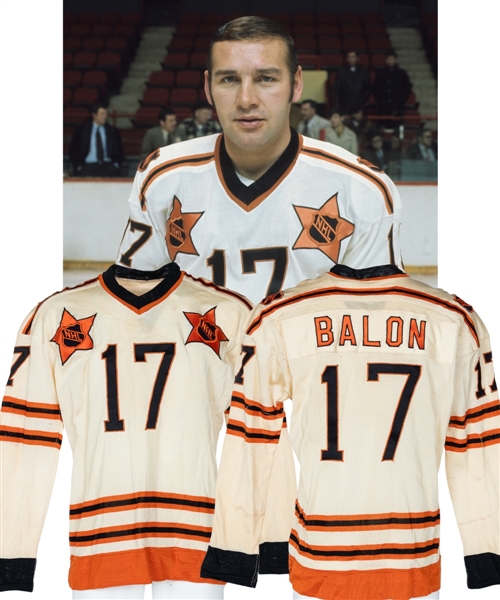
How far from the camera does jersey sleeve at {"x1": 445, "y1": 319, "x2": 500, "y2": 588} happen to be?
413 centimetres

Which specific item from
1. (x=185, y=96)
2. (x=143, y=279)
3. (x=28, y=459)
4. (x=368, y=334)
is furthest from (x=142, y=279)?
(x=185, y=96)

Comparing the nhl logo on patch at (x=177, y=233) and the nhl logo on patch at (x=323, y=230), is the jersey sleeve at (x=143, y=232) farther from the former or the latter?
the nhl logo on patch at (x=323, y=230)

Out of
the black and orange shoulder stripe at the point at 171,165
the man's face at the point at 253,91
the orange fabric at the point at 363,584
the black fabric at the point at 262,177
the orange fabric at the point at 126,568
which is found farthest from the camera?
the black and orange shoulder stripe at the point at 171,165

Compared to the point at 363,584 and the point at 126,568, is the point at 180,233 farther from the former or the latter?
the point at 363,584

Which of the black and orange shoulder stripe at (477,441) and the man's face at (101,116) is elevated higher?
the man's face at (101,116)

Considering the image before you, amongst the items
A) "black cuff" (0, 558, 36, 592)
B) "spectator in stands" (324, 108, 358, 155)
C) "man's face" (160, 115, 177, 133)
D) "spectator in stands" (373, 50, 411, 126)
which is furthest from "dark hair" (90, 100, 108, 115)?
"black cuff" (0, 558, 36, 592)

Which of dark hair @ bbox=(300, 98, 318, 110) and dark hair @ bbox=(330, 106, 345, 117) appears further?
dark hair @ bbox=(330, 106, 345, 117)

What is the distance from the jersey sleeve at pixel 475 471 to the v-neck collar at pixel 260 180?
4.13ft

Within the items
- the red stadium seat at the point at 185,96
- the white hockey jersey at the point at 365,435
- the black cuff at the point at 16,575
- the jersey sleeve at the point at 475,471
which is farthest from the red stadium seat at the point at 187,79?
the black cuff at the point at 16,575

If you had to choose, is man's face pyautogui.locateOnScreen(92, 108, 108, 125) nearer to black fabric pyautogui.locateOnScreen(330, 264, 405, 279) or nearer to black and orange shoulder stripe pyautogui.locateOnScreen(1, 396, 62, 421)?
black and orange shoulder stripe pyautogui.locateOnScreen(1, 396, 62, 421)

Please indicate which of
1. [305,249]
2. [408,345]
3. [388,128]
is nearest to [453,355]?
[408,345]

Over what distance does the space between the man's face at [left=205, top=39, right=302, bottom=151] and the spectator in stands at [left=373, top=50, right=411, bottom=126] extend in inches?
16.7

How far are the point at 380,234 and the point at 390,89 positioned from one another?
72 cm

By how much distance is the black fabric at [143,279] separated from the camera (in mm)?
4383
